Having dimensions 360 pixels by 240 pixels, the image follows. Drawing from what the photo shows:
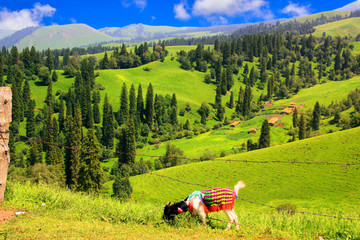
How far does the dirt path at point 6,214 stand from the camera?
828 centimetres

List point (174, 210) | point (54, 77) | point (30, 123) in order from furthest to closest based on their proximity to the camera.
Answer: point (54, 77), point (30, 123), point (174, 210)

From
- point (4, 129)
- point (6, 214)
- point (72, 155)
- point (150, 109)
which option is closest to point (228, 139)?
point (150, 109)

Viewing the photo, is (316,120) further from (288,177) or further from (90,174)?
(90,174)

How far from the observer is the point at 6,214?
341 inches

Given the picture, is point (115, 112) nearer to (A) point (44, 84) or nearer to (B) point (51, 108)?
(B) point (51, 108)

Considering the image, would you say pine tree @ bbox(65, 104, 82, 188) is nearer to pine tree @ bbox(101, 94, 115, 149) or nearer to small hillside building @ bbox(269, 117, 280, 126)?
pine tree @ bbox(101, 94, 115, 149)

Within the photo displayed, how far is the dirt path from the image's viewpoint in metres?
8.28

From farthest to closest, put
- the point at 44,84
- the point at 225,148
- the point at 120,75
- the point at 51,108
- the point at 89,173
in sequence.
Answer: the point at 120,75, the point at 44,84, the point at 51,108, the point at 225,148, the point at 89,173

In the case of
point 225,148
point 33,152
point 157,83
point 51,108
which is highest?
point 157,83

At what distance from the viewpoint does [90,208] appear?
967 cm

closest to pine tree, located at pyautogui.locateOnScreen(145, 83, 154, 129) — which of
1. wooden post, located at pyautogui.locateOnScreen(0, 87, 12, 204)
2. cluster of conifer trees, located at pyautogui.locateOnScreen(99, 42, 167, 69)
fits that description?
cluster of conifer trees, located at pyautogui.locateOnScreen(99, 42, 167, 69)

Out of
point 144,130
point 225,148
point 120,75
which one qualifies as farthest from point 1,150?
point 120,75

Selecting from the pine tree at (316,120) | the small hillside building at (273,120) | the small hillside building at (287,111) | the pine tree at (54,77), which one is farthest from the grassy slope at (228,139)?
the pine tree at (54,77)

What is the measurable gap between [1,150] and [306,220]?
38.3ft
